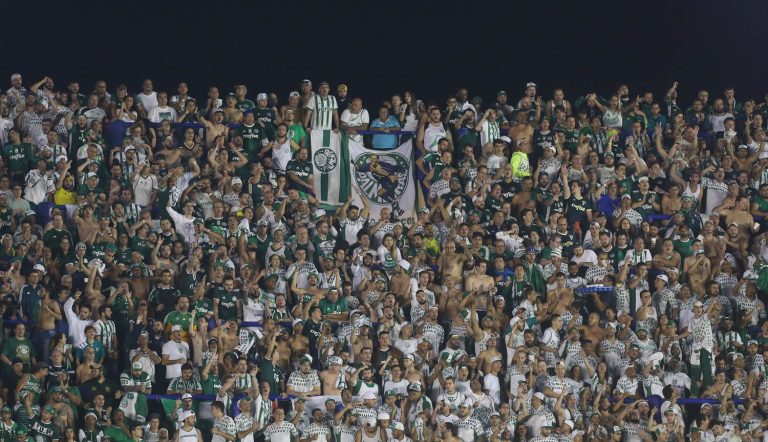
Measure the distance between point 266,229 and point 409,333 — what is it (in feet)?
8.18

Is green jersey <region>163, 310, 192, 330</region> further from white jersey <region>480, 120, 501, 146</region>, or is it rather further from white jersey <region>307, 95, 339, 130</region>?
white jersey <region>480, 120, 501, 146</region>

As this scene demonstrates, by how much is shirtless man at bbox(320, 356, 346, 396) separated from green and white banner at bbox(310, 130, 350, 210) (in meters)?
3.81

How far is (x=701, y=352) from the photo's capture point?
22312 millimetres

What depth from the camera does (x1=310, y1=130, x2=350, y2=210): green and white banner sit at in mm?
24734

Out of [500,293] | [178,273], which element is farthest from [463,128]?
[178,273]

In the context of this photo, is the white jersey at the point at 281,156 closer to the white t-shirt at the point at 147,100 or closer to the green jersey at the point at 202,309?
the white t-shirt at the point at 147,100

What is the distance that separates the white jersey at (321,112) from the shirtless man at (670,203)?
4603 mm

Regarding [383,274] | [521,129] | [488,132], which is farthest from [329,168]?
[521,129]

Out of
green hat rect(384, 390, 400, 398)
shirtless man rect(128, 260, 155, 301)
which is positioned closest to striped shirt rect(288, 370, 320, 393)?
green hat rect(384, 390, 400, 398)

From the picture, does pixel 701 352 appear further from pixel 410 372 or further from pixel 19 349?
pixel 19 349

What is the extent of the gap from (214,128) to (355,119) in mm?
2051

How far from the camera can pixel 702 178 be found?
2458 centimetres

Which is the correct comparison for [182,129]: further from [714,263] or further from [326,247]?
[714,263]

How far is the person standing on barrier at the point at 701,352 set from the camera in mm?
Answer: 22172
